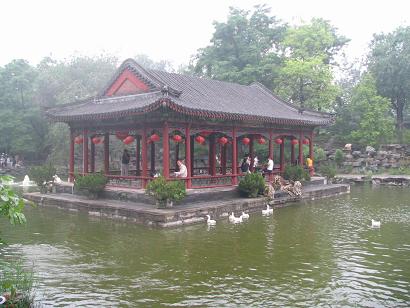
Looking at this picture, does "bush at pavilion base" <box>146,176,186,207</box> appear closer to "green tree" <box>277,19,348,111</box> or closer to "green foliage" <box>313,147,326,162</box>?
"green tree" <box>277,19,348,111</box>

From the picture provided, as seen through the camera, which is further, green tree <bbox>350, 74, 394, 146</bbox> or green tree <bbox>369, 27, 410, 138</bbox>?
green tree <bbox>369, 27, 410, 138</bbox>

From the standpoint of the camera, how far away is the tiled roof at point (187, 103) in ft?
46.0

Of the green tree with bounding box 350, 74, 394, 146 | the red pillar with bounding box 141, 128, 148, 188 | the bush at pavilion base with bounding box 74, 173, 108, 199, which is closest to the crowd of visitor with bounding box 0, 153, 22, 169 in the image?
the bush at pavilion base with bounding box 74, 173, 108, 199

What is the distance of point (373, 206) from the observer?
16.5 meters

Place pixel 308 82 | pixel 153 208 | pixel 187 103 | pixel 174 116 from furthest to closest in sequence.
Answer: pixel 308 82 < pixel 187 103 < pixel 174 116 < pixel 153 208

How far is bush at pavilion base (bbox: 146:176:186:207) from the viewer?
42.2 feet

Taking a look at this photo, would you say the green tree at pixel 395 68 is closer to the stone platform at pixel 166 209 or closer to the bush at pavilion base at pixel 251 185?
the stone platform at pixel 166 209

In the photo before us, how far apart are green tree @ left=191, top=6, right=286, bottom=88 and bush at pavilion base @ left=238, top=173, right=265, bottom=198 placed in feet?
46.9

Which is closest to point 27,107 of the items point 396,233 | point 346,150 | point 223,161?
point 223,161

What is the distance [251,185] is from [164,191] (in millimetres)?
4331

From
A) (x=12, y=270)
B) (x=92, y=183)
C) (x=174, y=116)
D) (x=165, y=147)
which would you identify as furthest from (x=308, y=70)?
(x=12, y=270)

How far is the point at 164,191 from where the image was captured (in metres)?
12.8

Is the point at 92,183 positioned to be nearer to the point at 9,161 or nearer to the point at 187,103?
the point at 187,103

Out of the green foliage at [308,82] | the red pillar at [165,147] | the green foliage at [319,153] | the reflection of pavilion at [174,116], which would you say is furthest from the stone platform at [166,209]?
the green foliage at [308,82]
